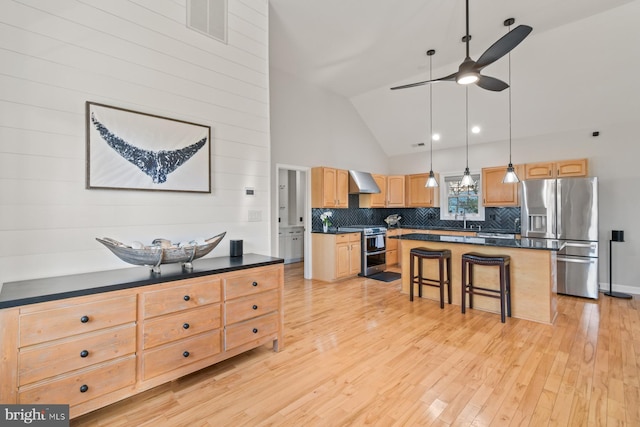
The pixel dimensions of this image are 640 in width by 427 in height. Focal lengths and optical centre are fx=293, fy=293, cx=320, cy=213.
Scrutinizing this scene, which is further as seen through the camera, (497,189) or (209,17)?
(497,189)

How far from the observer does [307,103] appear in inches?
229

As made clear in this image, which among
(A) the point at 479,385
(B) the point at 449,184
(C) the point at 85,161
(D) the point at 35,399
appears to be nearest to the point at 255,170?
(C) the point at 85,161

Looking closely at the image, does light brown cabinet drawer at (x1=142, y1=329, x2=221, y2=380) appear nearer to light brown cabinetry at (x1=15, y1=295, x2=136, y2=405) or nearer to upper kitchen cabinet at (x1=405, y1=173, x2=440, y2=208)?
light brown cabinetry at (x1=15, y1=295, x2=136, y2=405)

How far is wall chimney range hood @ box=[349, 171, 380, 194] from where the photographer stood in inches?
249

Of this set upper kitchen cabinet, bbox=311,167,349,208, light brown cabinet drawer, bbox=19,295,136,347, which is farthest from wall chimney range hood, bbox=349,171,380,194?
light brown cabinet drawer, bbox=19,295,136,347

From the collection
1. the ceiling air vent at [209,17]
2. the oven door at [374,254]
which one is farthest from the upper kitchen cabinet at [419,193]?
the ceiling air vent at [209,17]

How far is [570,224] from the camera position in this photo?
4711mm

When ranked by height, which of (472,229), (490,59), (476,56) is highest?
(476,56)

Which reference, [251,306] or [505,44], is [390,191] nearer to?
[505,44]

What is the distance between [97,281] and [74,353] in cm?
44

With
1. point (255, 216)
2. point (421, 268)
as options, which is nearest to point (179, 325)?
point (255, 216)

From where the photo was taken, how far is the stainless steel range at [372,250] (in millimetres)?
6043

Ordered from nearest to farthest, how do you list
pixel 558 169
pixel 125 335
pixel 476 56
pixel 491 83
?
pixel 125 335 → pixel 491 83 → pixel 476 56 → pixel 558 169

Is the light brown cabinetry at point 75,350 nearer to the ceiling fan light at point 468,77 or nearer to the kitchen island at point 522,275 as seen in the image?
the ceiling fan light at point 468,77
